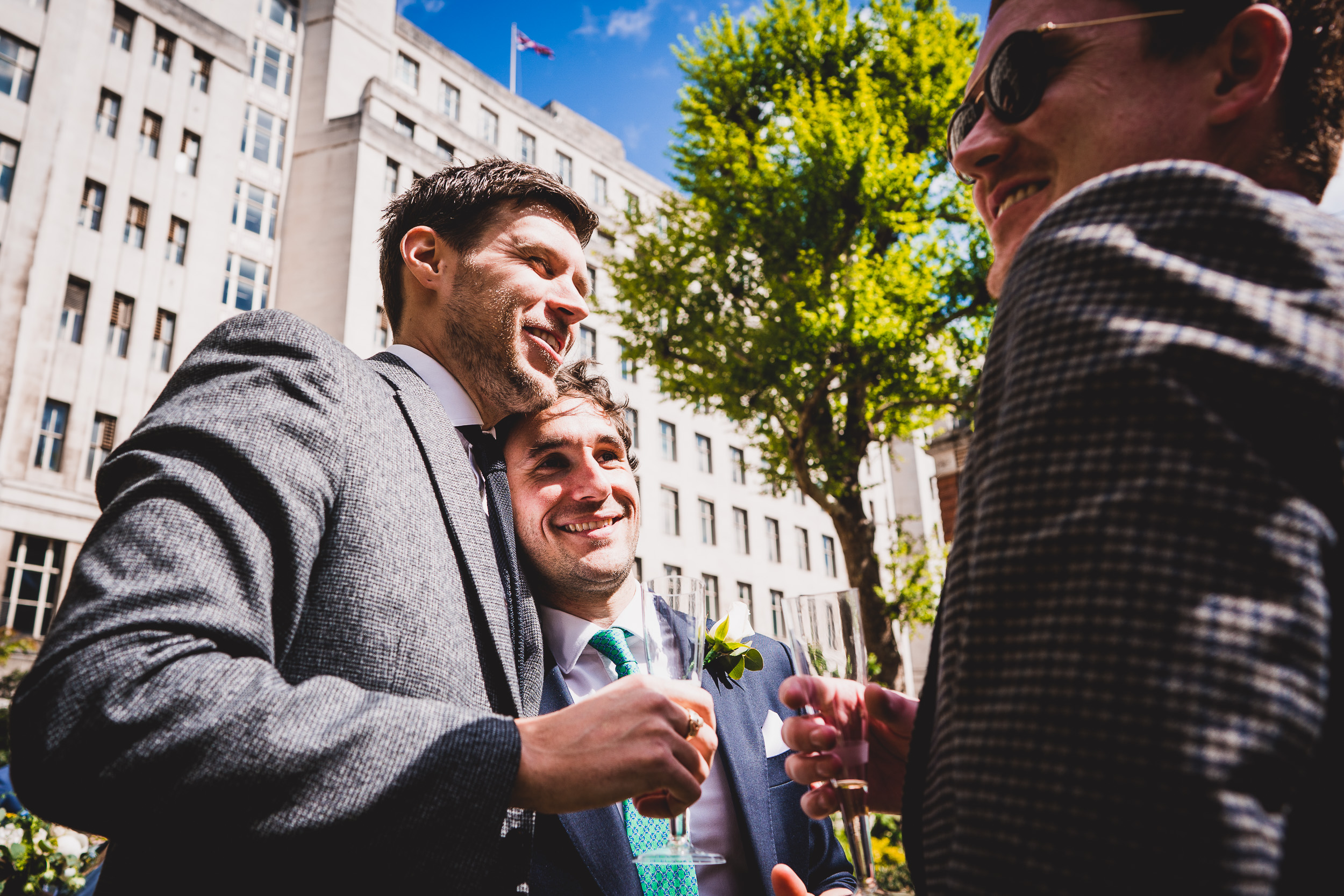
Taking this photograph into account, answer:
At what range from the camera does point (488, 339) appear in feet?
9.23

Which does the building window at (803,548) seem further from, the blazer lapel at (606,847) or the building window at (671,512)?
the blazer lapel at (606,847)

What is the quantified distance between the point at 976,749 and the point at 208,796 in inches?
44.4

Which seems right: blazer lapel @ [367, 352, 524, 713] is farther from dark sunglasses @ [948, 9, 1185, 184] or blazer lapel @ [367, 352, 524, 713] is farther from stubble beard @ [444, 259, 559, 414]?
dark sunglasses @ [948, 9, 1185, 184]

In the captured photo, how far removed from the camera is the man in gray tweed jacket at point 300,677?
1272mm

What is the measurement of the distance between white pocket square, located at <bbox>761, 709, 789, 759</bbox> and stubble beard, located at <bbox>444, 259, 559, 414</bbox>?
149cm

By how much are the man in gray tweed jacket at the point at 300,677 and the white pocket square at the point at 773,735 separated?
47.4 inches

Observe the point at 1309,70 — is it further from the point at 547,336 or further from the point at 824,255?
the point at 824,255

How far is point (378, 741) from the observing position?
1.35m

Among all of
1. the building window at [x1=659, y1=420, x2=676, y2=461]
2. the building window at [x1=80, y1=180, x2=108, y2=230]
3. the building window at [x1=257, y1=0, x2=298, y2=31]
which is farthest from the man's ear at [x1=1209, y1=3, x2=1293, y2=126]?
the building window at [x1=257, y1=0, x2=298, y2=31]

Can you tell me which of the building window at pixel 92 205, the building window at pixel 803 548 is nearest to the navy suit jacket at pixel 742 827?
the building window at pixel 92 205

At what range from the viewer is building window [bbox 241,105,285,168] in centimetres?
2809

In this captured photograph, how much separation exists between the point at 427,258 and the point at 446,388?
0.61m

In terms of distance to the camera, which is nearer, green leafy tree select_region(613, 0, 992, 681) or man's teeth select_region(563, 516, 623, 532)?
man's teeth select_region(563, 516, 623, 532)

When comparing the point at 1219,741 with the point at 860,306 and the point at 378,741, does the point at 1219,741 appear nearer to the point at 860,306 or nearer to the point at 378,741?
the point at 378,741
